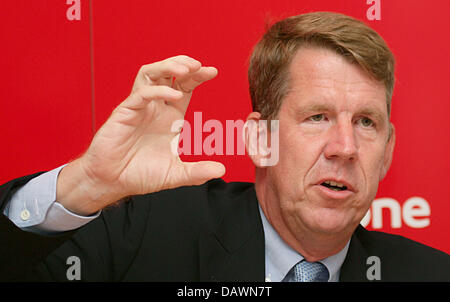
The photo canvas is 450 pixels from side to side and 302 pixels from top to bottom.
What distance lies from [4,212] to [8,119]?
62 centimetres

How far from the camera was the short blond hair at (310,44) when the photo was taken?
1.38m

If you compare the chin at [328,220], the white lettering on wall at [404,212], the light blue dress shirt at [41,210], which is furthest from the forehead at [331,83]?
the light blue dress shirt at [41,210]

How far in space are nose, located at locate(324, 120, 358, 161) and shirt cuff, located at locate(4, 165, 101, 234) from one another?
574mm

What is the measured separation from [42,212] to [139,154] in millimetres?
230

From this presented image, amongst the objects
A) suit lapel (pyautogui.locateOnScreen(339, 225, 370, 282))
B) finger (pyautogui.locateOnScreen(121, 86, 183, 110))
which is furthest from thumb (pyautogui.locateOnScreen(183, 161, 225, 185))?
suit lapel (pyautogui.locateOnScreen(339, 225, 370, 282))

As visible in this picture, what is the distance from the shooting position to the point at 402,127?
179cm

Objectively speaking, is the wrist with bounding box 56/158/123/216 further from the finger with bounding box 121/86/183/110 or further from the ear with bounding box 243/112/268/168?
the ear with bounding box 243/112/268/168

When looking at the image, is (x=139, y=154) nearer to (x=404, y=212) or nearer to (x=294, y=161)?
(x=294, y=161)

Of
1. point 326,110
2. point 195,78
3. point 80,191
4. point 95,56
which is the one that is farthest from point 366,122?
point 95,56

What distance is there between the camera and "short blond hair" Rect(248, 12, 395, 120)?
138 centimetres

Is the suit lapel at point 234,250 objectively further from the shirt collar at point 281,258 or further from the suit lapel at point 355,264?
the suit lapel at point 355,264
